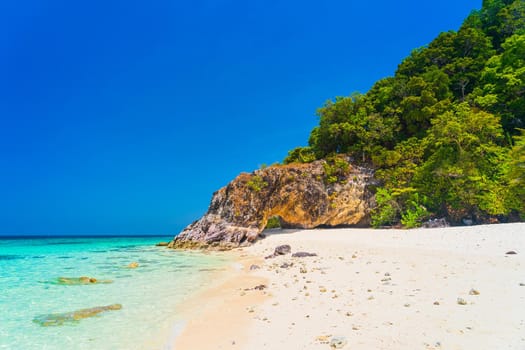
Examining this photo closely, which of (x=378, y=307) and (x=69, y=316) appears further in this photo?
(x=69, y=316)

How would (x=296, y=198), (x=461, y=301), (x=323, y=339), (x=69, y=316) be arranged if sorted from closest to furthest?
1. (x=323, y=339)
2. (x=461, y=301)
3. (x=69, y=316)
4. (x=296, y=198)

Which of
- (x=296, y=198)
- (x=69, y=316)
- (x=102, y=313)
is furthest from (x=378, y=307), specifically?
(x=296, y=198)

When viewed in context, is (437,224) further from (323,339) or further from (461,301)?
(323,339)

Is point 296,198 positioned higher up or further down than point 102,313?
higher up

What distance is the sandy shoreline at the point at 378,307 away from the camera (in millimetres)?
3584

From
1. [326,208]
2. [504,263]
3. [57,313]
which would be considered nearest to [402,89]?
[326,208]

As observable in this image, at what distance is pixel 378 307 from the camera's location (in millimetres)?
4820

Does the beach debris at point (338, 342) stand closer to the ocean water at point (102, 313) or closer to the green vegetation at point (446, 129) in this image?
the ocean water at point (102, 313)

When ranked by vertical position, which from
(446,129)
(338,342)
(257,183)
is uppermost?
(446,129)

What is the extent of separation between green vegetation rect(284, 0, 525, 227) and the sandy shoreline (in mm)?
13996

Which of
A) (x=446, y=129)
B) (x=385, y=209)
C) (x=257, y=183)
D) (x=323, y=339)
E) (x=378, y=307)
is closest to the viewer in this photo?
(x=323, y=339)

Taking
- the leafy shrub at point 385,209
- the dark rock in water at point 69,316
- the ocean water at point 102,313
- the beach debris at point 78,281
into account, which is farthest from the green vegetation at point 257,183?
the dark rock in water at point 69,316

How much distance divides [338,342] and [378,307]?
67.3 inches

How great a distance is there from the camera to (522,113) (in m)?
23.5
